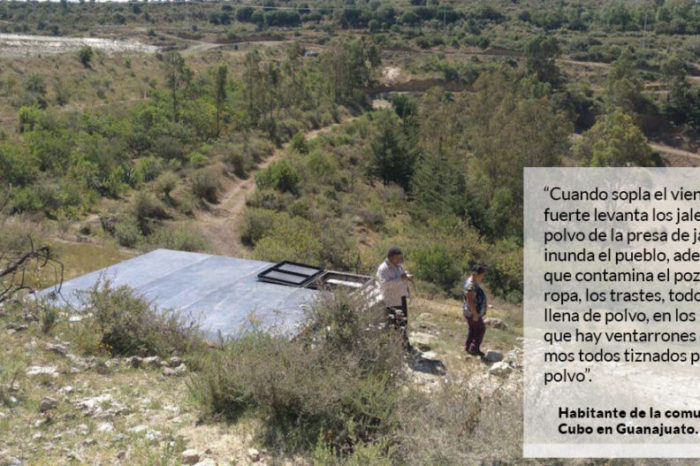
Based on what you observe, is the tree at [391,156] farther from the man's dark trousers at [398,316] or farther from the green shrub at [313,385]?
the green shrub at [313,385]

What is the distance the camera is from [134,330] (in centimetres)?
750

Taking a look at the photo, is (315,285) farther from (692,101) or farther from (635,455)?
(692,101)

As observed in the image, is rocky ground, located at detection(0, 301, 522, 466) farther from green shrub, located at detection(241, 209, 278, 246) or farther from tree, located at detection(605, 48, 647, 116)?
tree, located at detection(605, 48, 647, 116)

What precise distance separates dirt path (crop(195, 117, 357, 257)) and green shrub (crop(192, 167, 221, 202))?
0.40m

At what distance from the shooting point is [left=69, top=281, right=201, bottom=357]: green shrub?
7.38 meters

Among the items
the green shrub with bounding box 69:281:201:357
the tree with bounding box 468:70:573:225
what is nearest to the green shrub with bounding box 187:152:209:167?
the tree with bounding box 468:70:573:225

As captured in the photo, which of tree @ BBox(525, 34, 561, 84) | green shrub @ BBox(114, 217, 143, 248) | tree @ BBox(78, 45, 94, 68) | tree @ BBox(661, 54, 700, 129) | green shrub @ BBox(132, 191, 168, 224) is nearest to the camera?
green shrub @ BBox(114, 217, 143, 248)

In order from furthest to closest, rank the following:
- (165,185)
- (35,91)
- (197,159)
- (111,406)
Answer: (35,91), (197,159), (165,185), (111,406)

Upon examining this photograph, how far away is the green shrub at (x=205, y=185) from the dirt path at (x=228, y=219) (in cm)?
40

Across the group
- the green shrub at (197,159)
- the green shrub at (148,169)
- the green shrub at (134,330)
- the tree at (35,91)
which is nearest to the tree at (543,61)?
the green shrub at (197,159)

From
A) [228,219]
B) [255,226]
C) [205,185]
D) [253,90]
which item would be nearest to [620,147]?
[255,226]

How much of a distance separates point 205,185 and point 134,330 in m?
16.3

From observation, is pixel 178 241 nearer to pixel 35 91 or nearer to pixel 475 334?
pixel 475 334

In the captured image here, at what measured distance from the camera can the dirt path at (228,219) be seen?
18266 millimetres
